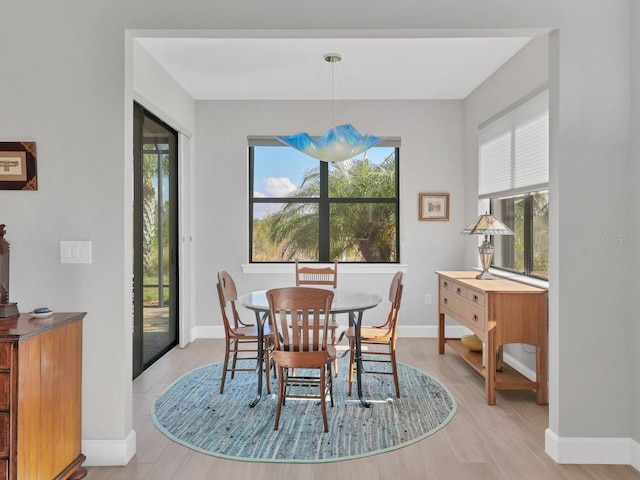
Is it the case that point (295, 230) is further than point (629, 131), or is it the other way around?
point (295, 230)

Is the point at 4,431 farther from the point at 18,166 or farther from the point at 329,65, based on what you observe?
the point at 329,65

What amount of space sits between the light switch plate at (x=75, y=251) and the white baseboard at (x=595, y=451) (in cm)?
278

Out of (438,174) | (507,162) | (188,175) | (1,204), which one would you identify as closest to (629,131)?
(507,162)

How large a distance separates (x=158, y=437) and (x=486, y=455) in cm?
195

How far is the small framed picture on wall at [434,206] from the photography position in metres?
5.22

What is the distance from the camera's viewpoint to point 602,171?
2.49 m

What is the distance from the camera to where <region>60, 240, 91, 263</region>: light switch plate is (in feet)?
8.14

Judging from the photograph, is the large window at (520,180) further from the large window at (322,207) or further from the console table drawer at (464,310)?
the large window at (322,207)

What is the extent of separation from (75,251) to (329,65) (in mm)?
2740

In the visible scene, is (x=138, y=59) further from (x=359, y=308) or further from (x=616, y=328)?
(x=616, y=328)

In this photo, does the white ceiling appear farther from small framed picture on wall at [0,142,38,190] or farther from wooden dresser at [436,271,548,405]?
wooden dresser at [436,271,548,405]

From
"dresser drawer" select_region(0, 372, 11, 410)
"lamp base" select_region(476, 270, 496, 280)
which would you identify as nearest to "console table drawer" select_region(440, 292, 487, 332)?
"lamp base" select_region(476, 270, 496, 280)

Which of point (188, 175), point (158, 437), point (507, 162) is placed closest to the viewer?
point (158, 437)

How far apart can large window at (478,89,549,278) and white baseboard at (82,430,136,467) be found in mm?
3217
